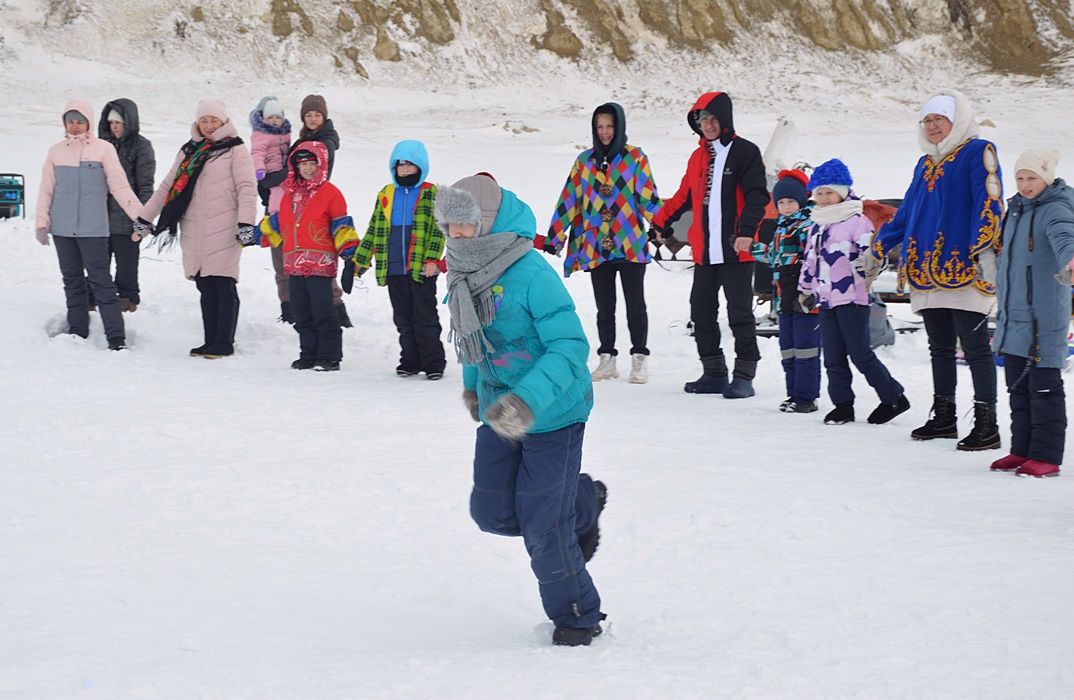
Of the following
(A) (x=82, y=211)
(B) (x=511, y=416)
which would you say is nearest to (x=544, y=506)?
(B) (x=511, y=416)

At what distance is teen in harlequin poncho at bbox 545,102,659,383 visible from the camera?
7.93 metres

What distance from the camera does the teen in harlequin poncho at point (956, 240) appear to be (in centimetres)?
557

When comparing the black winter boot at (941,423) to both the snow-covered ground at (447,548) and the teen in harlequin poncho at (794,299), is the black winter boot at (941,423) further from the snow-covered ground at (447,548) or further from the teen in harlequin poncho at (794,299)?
the teen in harlequin poncho at (794,299)

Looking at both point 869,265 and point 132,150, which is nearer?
point 869,265

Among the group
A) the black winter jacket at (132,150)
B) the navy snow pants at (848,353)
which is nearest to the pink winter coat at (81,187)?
the black winter jacket at (132,150)

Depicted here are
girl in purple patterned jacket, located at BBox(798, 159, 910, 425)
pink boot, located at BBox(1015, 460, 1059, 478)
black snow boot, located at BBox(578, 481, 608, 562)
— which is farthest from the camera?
girl in purple patterned jacket, located at BBox(798, 159, 910, 425)

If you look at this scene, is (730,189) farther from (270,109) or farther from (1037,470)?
(270,109)

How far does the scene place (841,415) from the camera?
6688mm

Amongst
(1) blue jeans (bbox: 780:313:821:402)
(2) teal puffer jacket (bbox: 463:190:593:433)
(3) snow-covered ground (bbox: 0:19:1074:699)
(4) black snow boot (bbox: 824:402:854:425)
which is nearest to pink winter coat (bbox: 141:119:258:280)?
(3) snow-covered ground (bbox: 0:19:1074:699)

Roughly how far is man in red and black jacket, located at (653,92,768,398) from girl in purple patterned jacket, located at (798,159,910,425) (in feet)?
2.51

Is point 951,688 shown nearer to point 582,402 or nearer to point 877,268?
point 582,402

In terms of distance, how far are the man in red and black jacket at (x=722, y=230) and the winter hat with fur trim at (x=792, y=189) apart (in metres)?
0.28

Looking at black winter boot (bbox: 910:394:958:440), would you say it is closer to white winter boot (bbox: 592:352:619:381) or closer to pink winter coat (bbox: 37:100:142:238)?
white winter boot (bbox: 592:352:619:381)

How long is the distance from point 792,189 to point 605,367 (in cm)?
194
